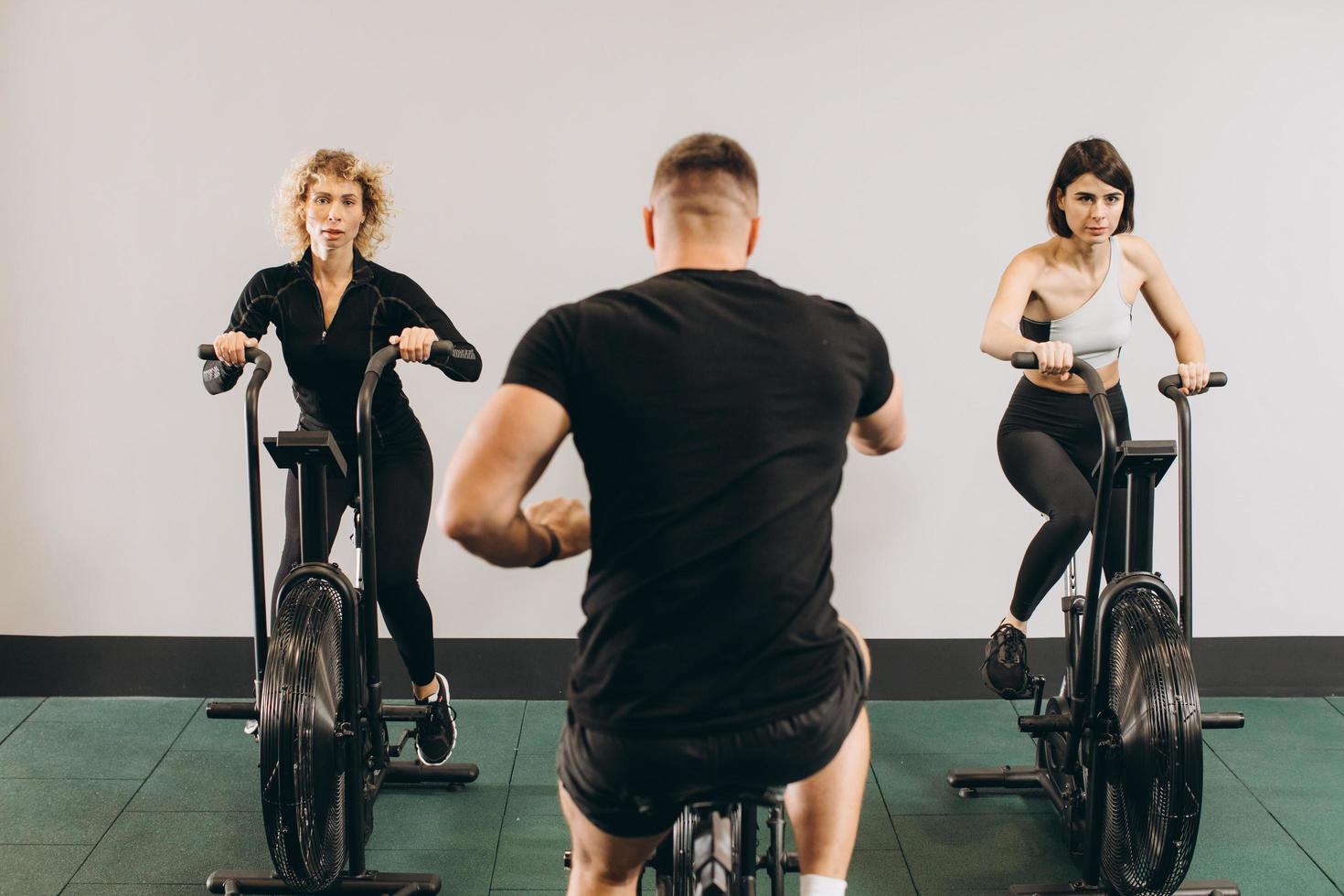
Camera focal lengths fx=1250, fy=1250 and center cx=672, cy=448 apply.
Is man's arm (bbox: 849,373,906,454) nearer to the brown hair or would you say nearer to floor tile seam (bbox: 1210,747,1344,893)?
the brown hair

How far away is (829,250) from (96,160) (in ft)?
6.97

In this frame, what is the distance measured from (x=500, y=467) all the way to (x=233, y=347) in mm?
1459

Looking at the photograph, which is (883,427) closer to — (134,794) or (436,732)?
(436,732)

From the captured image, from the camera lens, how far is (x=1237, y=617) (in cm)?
387

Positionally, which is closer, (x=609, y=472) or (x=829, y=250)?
(x=609, y=472)

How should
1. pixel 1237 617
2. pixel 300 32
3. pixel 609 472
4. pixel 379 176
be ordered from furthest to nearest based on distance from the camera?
1. pixel 1237 617
2. pixel 300 32
3. pixel 379 176
4. pixel 609 472

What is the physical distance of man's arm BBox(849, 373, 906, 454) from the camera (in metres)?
1.77

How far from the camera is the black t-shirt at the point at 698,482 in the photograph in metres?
1.49

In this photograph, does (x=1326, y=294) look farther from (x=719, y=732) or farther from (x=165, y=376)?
(x=165, y=376)

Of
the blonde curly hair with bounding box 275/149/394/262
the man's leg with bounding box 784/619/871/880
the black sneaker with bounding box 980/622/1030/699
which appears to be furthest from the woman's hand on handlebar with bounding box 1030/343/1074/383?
the blonde curly hair with bounding box 275/149/394/262

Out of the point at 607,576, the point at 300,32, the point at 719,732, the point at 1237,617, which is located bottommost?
the point at 1237,617

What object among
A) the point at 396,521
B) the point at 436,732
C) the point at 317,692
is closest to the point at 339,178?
the point at 396,521

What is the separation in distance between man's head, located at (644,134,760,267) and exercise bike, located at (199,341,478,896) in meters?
1.11

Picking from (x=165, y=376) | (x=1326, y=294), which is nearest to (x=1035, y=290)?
(x=1326, y=294)
